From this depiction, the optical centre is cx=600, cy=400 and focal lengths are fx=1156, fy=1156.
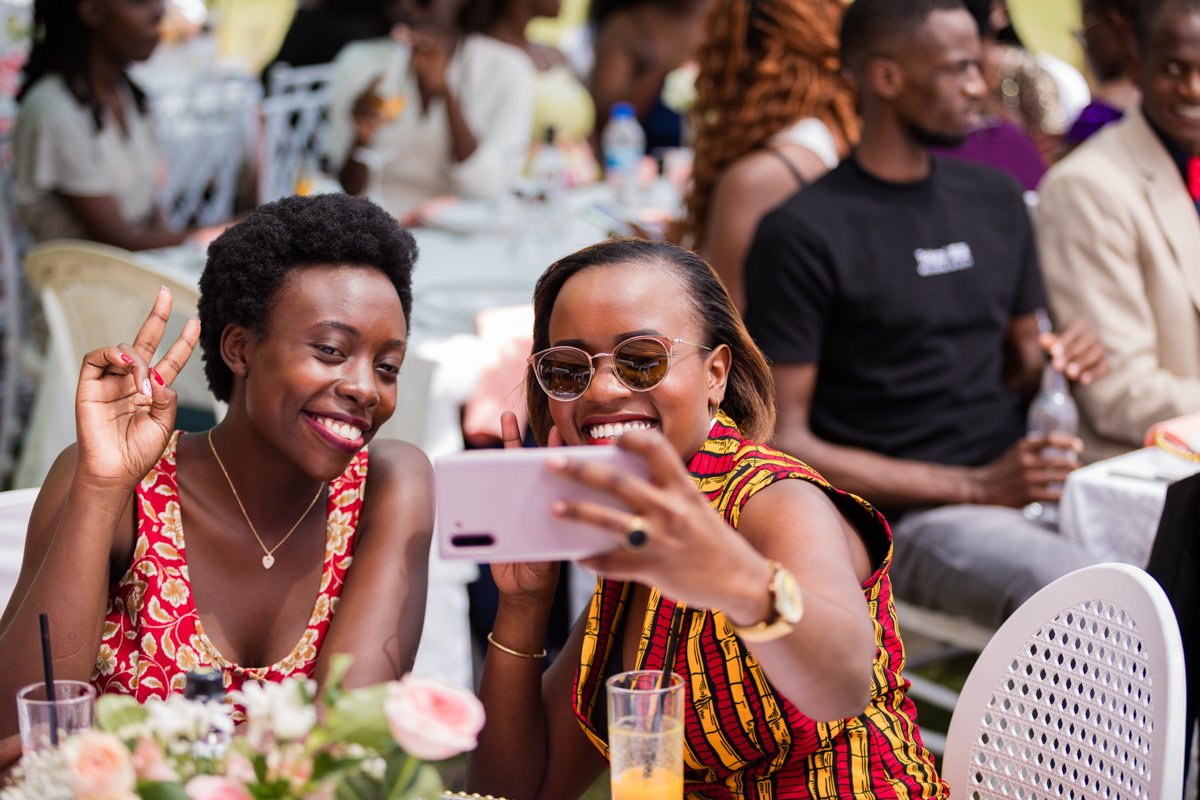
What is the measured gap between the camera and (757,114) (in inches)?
150

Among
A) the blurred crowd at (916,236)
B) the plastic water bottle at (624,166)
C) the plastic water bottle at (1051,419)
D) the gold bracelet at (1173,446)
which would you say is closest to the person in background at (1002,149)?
the blurred crowd at (916,236)

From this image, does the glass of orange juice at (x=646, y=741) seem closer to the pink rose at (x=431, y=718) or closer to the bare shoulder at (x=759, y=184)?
the pink rose at (x=431, y=718)

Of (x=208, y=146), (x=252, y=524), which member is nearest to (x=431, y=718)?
(x=252, y=524)

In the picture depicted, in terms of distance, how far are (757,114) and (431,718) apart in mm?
3202

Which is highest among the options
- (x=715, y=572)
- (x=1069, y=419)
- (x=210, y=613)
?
(x=715, y=572)

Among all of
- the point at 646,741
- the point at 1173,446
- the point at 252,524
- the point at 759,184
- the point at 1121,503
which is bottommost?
the point at 1121,503

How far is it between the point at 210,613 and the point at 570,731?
1.85 ft

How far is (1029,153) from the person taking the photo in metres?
5.11

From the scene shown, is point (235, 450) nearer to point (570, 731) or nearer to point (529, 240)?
point (570, 731)

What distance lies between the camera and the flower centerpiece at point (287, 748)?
0.89 metres

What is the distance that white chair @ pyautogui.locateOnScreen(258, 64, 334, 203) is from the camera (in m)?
5.38

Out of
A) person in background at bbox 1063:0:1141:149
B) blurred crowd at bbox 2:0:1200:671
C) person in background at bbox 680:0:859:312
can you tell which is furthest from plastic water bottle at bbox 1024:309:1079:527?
person in background at bbox 1063:0:1141:149

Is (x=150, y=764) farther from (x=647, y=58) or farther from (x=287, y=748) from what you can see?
(x=647, y=58)

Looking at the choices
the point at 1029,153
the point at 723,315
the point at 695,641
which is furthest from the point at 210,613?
the point at 1029,153
